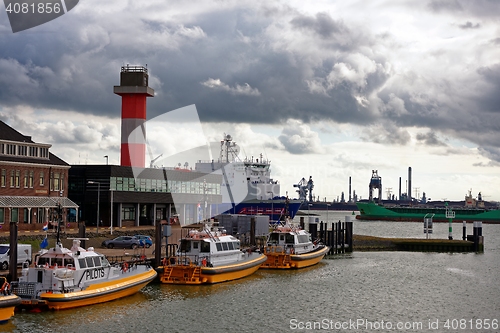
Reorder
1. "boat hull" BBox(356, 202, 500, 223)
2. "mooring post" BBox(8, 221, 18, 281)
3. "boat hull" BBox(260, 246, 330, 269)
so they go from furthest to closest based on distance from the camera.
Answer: "boat hull" BBox(356, 202, 500, 223)
"boat hull" BBox(260, 246, 330, 269)
"mooring post" BBox(8, 221, 18, 281)

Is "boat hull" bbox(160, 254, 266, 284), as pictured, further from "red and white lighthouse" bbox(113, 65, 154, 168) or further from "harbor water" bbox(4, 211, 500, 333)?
"red and white lighthouse" bbox(113, 65, 154, 168)

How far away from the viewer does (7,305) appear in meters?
25.5

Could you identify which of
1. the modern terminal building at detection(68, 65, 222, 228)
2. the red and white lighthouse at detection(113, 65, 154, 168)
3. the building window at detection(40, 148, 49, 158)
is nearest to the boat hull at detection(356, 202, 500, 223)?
the modern terminal building at detection(68, 65, 222, 228)

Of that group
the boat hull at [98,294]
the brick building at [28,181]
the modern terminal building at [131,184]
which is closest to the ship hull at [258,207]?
the modern terminal building at [131,184]

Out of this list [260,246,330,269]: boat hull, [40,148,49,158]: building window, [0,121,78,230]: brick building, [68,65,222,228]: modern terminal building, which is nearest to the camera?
[260,246,330,269]: boat hull

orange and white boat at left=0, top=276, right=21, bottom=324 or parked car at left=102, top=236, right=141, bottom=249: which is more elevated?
parked car at left=102, top=236, right=141, bottom=249

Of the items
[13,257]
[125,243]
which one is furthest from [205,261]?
[125,243]

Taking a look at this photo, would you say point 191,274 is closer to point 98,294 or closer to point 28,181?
point 98,294

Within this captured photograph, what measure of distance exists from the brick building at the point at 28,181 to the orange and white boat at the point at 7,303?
27962mm

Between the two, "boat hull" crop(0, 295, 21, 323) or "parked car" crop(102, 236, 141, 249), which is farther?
"parked car" crop(102, 236, 141, 249)

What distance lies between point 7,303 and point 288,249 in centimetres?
2652

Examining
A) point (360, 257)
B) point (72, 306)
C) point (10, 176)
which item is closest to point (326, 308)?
point (72, 306)

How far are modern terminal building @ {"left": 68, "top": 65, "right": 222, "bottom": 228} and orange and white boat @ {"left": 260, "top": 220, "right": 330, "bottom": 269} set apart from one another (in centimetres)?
1554

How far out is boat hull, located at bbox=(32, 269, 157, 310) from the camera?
1098 inches
